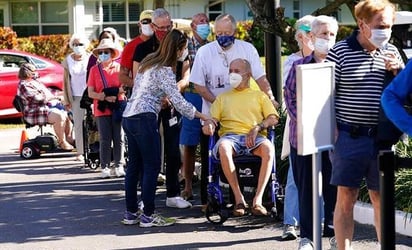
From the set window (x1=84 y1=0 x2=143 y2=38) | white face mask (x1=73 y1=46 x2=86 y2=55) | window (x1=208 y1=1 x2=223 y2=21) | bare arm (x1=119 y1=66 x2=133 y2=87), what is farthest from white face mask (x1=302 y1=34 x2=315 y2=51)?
window (x1=208 y1=1 x2=223 y2=21)

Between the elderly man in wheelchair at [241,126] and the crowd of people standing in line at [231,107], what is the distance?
0.01 meters

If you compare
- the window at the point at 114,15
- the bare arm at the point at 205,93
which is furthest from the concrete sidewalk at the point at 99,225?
the window at the point at 114,15

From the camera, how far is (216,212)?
8875 mm

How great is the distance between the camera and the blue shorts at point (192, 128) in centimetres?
986

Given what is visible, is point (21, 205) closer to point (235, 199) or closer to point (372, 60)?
point (235, 199)

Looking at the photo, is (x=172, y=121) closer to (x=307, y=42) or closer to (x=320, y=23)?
(x=307, y=42)

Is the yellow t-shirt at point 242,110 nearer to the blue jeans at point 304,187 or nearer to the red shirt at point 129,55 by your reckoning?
the blue jeans at point 304,187

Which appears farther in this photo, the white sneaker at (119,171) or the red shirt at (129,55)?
the white sneaker at (119,171)

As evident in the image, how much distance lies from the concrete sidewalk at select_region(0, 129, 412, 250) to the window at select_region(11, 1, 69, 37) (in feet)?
80.6

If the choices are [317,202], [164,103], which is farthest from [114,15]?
[317,202]

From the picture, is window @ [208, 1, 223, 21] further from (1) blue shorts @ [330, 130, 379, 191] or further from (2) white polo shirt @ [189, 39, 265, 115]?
(1) blue shorts @ [330, 130, 379, 191]

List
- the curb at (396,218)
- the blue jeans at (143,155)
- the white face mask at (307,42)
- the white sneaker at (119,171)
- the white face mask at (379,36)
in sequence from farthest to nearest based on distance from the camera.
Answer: the white sneaker at (119,171)
the blue jeans at (143,155)
the curb at (396,218)
the white face mask at (307,42)
the white face mask at (379,36)

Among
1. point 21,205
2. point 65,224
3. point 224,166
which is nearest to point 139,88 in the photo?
point 224,166

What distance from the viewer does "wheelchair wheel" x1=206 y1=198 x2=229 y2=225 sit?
8.81 metres
